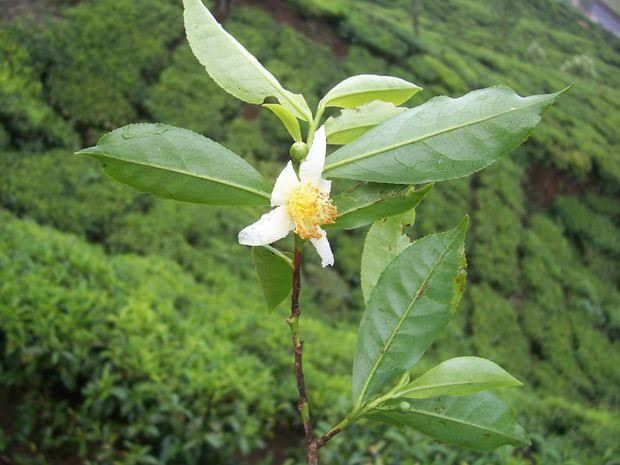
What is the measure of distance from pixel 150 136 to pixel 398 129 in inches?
5.3

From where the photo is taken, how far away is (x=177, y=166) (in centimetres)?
34

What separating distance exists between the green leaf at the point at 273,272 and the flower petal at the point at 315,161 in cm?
6

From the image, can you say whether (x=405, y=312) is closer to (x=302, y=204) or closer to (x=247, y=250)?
(x=302, y=204)

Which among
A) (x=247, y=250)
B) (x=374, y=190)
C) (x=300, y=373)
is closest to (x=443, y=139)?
(x=374, y=190)

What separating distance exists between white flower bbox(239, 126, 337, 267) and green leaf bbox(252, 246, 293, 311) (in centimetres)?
4

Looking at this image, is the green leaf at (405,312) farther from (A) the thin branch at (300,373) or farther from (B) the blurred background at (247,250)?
(B) the blurred background at (247,250)

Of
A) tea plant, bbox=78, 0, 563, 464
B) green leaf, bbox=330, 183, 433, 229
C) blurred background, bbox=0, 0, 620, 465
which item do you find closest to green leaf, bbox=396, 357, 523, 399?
tea plant, bbox=78, 0, 563, 464

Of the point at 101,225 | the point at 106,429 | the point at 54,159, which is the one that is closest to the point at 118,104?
the point at 54,159

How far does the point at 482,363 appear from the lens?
40cm

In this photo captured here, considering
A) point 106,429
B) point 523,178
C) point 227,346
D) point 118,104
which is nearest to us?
point 106,429

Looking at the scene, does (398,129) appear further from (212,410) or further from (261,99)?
(212,410)

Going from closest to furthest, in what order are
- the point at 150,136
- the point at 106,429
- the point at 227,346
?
the point at 150,136 < the point at 106,429 < the point at 227,346

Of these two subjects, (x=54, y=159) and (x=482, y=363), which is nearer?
(x=482, y=363)

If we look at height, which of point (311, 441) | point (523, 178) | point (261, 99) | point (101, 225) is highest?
point (261, 99)
